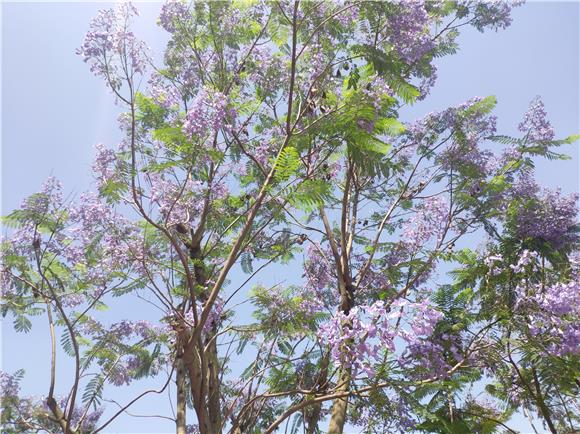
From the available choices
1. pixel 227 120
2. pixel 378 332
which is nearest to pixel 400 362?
pixel 378 332

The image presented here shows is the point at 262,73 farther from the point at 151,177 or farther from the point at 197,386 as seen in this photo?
the point at 197,386

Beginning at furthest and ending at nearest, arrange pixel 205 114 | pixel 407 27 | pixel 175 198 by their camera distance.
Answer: pixel 407 27 < pixel 175 198 < pixel 205 114

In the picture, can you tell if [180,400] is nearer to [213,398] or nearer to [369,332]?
[213,398]

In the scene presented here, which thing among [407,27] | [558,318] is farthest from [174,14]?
[558,318]

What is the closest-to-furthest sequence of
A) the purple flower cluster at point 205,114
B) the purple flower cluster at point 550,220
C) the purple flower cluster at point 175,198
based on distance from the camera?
the purple flower cluster at point 205,114 → the purple flower cluster at point 175,198 → the purple flower cluster at point 550,220

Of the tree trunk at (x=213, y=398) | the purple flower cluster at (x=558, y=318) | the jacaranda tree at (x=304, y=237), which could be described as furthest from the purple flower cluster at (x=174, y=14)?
the purple flower cluster at (x=558, y=318)

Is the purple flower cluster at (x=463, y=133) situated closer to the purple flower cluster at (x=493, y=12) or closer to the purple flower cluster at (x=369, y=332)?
the purple flower cluster at (x=493, y=12)

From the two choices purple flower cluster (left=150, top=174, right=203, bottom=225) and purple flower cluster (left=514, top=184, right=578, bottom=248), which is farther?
purple flower cluster (left=514, top=184, right=578, bottom=248)

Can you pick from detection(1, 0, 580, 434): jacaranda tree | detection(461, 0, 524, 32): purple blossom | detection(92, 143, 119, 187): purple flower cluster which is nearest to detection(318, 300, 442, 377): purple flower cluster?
detection(1, 0, 580, 434): jacaranda tree

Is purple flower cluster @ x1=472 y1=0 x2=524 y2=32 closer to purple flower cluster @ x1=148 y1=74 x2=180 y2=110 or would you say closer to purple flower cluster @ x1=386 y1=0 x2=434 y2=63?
purple flower cluster @ x1=386 y1=0 x2=434 y2=63

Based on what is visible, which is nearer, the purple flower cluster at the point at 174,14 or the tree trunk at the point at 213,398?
the tree trunk at the point at 213,398

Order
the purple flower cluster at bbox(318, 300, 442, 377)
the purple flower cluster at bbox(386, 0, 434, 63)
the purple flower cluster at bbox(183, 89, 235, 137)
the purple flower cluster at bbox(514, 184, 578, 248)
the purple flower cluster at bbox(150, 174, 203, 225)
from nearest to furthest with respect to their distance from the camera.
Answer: the purple flower cluster at bbox(318, 300, 442, 377) → the purple flower cluster at bbox(183, 89, 235, 137) → the purple flower cluster at bbox(150, 174, 203, 225) → the purple flower cluster at bbox(386, 0, 434, 63) → the purple flower cluster at bbox(514, 184, 578, 248)

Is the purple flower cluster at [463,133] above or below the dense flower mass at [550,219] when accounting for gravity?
above

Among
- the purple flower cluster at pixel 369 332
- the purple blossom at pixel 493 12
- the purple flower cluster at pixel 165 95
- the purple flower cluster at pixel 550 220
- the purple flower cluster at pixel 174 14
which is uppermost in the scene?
the purple blossom at pixel 493 12
